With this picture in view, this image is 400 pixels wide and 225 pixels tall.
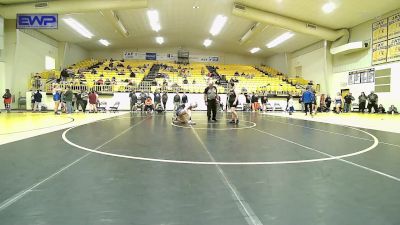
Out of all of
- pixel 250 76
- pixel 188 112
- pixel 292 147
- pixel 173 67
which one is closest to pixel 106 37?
pixel 173 67

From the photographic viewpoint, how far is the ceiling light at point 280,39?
2858 cm

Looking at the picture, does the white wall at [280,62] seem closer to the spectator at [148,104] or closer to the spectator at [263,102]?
the spectator at [263,102]

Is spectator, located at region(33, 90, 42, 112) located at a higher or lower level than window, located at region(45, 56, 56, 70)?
lower

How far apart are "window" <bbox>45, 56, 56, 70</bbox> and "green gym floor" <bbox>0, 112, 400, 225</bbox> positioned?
25950mm

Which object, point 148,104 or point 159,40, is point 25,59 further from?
point 159,40

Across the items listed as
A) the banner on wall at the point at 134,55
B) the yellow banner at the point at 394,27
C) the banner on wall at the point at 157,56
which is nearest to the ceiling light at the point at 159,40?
the banner on wall at the point at 157,56

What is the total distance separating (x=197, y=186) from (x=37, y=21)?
1652 cm

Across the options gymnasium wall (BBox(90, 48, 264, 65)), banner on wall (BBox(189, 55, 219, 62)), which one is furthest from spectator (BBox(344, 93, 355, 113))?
banner on wall (BBox(189, 55, 219, 62))

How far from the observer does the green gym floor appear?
2.34 meters

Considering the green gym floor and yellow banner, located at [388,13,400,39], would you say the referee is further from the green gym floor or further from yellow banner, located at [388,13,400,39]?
yellow banner, located at [388,13,400,39]

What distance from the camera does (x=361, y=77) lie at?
956 inches

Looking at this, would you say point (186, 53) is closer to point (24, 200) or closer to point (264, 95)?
point (264, 95)

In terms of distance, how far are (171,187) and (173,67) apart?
3228cm

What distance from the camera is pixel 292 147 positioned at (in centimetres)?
584
